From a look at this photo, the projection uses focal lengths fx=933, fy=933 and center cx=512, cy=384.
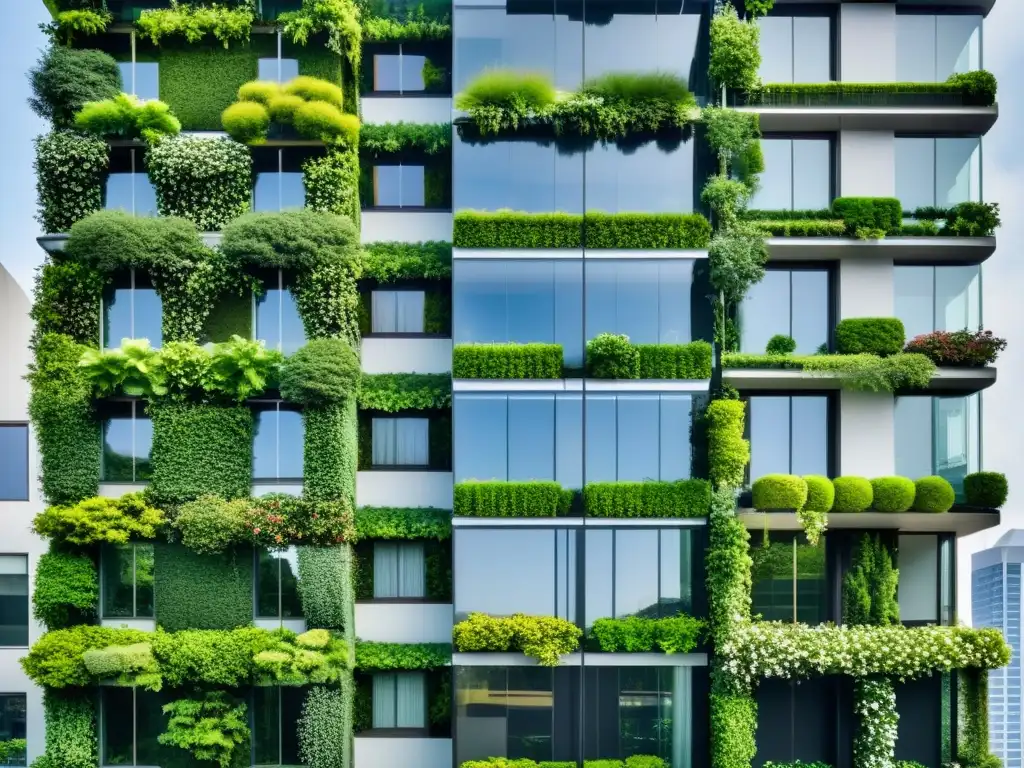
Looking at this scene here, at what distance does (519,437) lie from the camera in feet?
71.1

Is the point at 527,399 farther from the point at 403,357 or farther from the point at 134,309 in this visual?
the point at 134,309

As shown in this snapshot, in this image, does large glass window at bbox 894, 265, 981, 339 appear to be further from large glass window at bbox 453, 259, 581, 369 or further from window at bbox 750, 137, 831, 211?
large glass window at bbox 453, 259, 581, 369

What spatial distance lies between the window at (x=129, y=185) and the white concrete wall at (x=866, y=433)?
17.5 meters

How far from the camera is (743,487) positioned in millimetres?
22203

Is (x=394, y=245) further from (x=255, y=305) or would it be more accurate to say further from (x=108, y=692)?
→ (x=108, y=692)

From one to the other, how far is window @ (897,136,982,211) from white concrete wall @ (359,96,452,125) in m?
8.25

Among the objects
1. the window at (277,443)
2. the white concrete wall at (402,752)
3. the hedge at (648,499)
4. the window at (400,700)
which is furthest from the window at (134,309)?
the hedge at (648,499)

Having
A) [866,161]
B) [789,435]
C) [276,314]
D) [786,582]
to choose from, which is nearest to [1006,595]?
[786,582]

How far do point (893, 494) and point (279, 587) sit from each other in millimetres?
14355

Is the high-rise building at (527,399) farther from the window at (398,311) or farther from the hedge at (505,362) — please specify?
the window at (398,311)

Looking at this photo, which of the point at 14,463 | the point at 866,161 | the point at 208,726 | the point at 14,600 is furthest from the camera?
the point at 14,463

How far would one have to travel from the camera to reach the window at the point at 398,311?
923 inches

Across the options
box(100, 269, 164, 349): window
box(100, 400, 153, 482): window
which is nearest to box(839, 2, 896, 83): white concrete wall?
box(100, 269, 164, 349): window

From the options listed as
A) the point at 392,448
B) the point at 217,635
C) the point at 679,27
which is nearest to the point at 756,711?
the point at 392,448
